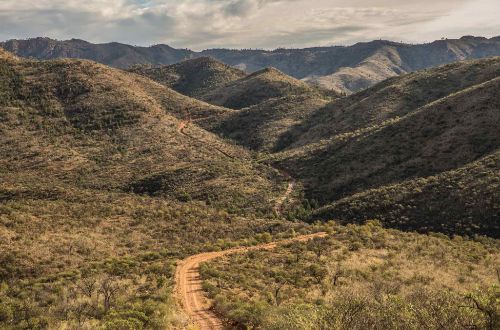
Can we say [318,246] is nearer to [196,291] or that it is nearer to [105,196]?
[196,291]

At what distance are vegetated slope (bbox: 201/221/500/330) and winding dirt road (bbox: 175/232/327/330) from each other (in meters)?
0.66

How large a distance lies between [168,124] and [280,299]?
239 feet

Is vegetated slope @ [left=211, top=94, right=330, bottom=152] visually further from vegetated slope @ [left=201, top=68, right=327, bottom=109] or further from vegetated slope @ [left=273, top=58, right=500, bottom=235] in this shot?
vegetated slope @ [left=201, top=68, right=327, bottom=109]

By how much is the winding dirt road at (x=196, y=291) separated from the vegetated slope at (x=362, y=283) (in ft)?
2.17

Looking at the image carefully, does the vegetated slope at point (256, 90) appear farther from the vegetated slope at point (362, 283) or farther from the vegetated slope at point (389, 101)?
the vegetated slope at point (362, 283)

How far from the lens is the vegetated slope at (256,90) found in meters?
160

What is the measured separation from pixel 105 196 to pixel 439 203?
137ft

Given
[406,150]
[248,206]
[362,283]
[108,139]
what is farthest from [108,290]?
[108,139]

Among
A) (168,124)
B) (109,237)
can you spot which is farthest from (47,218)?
(168,124)

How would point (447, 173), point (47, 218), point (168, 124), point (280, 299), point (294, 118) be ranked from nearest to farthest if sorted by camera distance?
point (280, 299), point (47, 218), point (447, 173), point (168, 124), point (294, 118)

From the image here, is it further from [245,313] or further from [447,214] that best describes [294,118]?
[245,313]

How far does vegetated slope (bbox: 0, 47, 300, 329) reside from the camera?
79.5ft

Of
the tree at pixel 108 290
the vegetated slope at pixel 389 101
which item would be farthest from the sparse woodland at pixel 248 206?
the vegetated slope at pixel 389 101

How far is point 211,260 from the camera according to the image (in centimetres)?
3269
